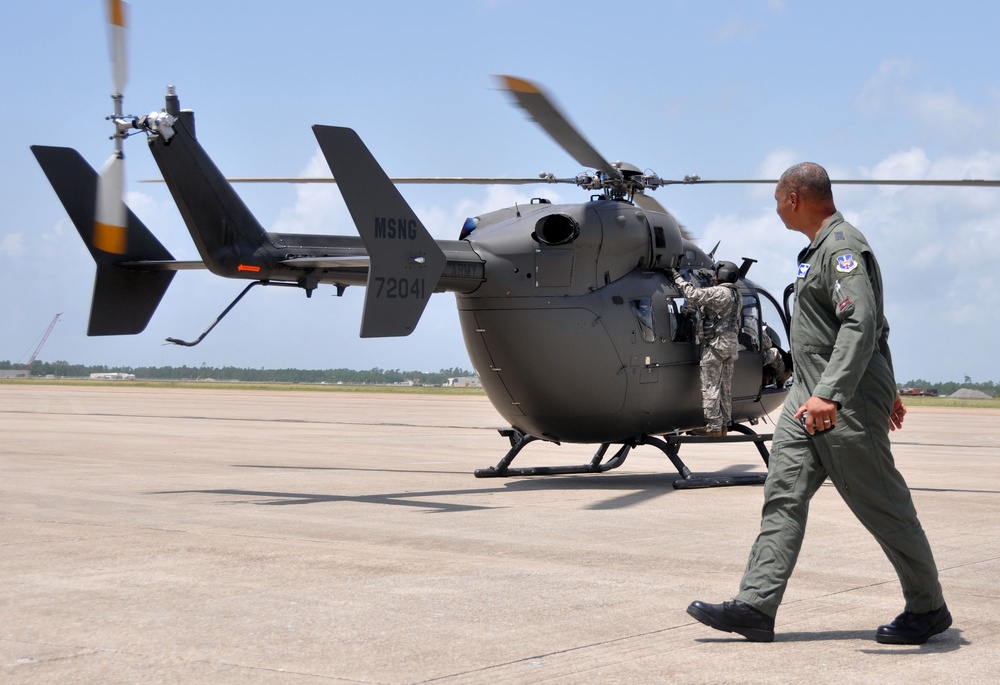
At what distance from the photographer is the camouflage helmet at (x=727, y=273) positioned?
40.6 ft

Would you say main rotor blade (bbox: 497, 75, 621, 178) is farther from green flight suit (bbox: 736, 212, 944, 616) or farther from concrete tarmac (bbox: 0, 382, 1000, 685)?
green flight suit (bbox: 736, 212, 944, 616)

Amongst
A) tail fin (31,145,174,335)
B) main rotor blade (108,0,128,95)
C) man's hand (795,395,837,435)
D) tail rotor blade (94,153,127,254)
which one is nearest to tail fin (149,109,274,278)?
tail rotor blade (94,153,127,254)

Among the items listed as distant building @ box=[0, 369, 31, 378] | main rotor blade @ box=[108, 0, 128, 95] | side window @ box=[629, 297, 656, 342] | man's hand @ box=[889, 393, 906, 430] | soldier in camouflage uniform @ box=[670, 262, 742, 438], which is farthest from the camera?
distant building @ box=[0, 369, 31, 378]

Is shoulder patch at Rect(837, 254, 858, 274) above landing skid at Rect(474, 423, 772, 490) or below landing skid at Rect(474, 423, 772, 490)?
above

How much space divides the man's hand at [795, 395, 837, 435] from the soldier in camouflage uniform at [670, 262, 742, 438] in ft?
24.5

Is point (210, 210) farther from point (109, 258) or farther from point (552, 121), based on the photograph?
point (552, 121)

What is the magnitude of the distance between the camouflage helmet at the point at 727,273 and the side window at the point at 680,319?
0.54m

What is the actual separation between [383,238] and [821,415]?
218 inches

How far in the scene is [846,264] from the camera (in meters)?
4.89

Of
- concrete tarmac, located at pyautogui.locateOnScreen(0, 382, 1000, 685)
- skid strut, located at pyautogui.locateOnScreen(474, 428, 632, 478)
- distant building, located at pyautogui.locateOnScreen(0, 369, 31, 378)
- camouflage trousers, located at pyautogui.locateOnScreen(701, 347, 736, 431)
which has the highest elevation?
camouflage trousers, located at pyautogui.locateOnScreen(701, 347, 736, 431)

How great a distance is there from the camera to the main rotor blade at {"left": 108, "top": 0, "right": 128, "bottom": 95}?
29.6 ft

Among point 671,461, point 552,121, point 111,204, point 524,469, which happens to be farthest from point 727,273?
point 111,204

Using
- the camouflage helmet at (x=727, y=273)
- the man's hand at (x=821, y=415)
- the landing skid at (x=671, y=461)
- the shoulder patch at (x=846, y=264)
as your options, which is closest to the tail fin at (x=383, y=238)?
the landing skid at (x=671, y=461)

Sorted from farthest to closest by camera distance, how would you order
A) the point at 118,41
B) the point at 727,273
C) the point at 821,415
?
the point at 727,273 → the point at 118,41 → the point at 821,415
